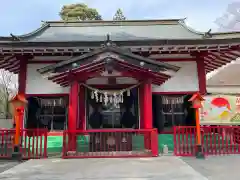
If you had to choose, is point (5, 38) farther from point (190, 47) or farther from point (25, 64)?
point (190, 47)

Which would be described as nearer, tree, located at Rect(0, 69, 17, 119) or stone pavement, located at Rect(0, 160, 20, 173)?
stone pavement, located at Rect(0, 160, 20, 173)

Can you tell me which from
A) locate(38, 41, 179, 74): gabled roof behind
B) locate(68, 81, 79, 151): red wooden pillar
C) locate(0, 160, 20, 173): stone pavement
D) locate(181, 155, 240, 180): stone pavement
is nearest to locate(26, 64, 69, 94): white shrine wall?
locate(68, 81, 79, 151): red wooden pillar

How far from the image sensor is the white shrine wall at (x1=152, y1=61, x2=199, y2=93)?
1067 centimetres

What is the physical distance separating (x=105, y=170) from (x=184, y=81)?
20.3 feet

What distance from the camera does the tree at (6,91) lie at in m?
25.8

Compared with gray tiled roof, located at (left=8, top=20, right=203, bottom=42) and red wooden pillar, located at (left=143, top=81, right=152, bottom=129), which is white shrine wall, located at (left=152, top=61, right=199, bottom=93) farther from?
gray tiled roof, located at (left=8, top=20, right=203, bottom=42)

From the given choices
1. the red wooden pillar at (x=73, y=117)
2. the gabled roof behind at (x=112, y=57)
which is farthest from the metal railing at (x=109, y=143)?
the gabled roof behind at (x=112, y=57)

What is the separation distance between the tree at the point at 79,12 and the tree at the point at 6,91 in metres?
12.0

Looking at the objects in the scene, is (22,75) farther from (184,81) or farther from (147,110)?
(184,81)

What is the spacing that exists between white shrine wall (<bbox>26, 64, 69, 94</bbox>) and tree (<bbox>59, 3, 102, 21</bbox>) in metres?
25.9

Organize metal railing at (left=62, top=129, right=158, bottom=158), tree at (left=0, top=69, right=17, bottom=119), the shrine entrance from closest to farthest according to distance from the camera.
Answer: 1. metal railing at (left=62, top=129, right=158, bottom=158)
2. the shrine entrance
3. tree at (left=0, top=69, right=17, bottom=119)

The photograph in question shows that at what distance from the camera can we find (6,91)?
1078 inches

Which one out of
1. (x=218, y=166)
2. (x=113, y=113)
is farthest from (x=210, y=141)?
(x=113, y=113)

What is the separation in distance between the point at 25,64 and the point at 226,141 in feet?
29.9
